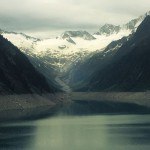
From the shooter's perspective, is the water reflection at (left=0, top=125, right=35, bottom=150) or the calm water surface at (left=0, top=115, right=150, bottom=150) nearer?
the calm water surface at (left=0, top=115, right=150, bottom=150)

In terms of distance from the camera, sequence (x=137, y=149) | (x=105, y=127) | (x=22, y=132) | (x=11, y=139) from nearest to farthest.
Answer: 1. (x=137, y=149)
2. (x=11, y=139)
3. (x=22, y=132)
4. (x=105, y=127)

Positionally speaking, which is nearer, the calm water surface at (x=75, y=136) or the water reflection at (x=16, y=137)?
the calm water surface at (x=75, y=136)

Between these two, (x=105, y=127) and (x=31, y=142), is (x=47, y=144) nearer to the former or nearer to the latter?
(x=31, y=142)

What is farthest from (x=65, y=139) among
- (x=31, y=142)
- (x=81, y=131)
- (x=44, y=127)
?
(x=44, y=127)

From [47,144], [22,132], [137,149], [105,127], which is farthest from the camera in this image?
[105,127]

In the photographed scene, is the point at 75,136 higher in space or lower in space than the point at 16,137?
higher

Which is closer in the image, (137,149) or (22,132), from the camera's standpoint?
(137,149)

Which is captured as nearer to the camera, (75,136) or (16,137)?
(16,137)
